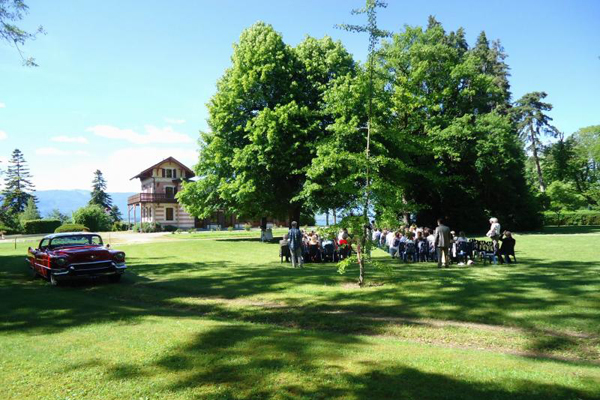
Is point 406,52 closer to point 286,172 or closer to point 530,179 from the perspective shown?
point 286,172

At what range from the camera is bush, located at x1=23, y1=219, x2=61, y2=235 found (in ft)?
172

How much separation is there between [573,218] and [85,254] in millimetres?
58978

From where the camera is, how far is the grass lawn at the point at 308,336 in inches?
187

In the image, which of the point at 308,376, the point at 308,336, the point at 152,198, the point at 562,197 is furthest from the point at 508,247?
the point at 562,197

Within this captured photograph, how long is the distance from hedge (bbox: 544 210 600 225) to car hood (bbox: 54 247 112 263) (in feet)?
180

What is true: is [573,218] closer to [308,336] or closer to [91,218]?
[308,336]

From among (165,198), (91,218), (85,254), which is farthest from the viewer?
(165,198)

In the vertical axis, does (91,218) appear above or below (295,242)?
above

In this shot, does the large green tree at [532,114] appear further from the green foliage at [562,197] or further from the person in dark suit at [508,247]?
the person in dark suit at [508,247]

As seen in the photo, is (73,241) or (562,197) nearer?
(73,241)

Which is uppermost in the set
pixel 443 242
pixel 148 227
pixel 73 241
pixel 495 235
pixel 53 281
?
pixel 148 227

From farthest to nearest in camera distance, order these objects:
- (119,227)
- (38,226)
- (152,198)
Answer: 1. (119,227)
2. (152,198)
3. (38,226)

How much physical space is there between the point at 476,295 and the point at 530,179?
65.5 metres

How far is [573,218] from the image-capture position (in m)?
53.4
